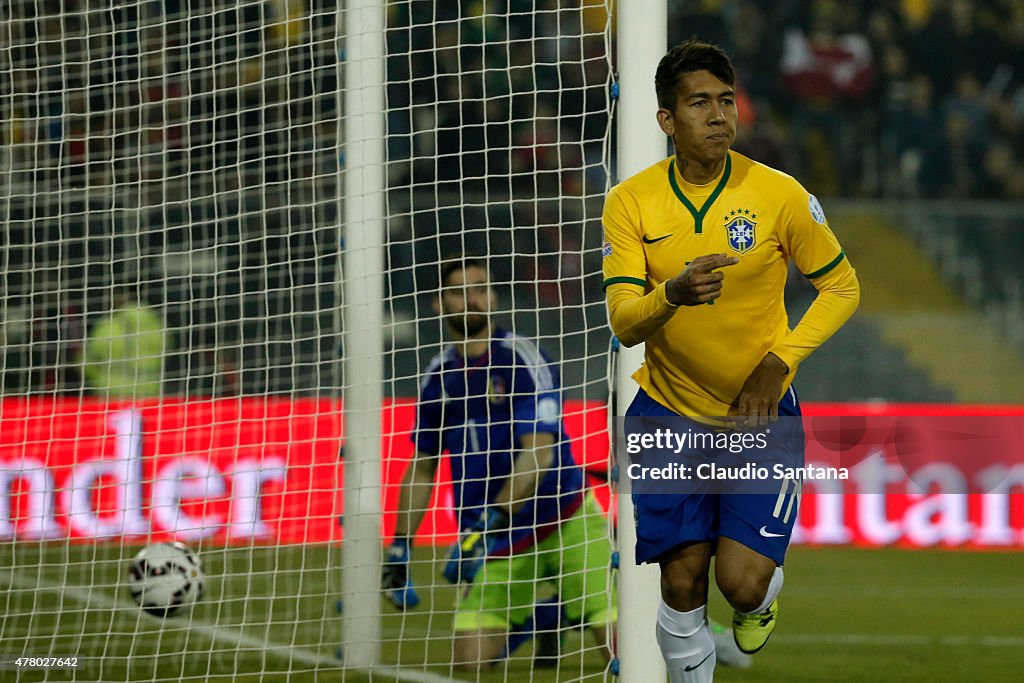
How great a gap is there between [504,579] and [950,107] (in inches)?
454

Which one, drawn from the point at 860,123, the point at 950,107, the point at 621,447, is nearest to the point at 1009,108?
the point at 950,107

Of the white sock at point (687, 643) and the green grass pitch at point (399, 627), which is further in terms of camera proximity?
the green grass pitch at point (399, 627)

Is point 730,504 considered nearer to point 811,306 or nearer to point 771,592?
point 771,592

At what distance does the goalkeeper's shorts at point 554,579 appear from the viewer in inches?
274

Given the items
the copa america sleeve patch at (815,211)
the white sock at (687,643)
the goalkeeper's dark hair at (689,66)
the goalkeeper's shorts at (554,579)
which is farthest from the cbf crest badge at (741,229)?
the goalkeeper's shorts at (554,579)

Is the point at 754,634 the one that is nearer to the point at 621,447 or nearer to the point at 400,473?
the point at 621,447

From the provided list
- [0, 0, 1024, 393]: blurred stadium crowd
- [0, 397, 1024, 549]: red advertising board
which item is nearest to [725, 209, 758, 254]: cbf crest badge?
[0, 0, 1024, 393]: blurred stadium crowd

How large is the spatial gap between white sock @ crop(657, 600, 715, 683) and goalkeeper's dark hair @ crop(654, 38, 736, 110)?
1523 millimetres

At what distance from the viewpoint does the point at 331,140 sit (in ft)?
34.0

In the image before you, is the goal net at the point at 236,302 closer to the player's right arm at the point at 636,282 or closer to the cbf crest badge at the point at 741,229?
the player's right arm at the point at 636,282

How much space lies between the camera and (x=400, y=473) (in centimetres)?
1077

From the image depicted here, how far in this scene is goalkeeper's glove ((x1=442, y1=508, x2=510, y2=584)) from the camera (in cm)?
662

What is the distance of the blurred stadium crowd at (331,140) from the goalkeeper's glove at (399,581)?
2.88ft

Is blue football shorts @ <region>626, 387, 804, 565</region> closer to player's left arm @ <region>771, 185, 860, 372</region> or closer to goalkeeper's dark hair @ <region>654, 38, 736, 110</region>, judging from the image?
player's left arm @ <region>771, 185, 860, 372</region>
